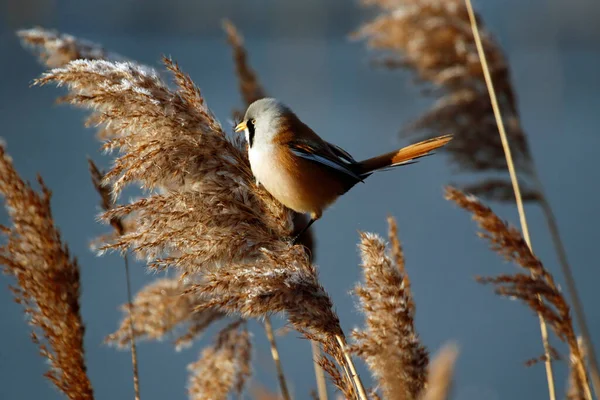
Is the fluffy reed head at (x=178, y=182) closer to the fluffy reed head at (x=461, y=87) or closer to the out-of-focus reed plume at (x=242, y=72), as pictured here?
the out-of-focus reed plume at (x=242, y=72)

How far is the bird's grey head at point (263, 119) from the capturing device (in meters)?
1.82

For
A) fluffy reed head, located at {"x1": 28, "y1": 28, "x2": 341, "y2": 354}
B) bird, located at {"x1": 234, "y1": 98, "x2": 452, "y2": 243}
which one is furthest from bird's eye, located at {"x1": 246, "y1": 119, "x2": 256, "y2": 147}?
fluffy reed head, located at {"x1": 28, "y1": 28, "x2": 341, "y2": 354}

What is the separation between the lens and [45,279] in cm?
149

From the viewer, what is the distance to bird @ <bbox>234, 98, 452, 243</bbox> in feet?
5.66

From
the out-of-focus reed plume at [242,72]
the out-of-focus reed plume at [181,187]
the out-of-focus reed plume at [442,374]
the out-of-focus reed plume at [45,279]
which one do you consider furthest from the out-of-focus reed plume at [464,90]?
the out-of-focus reed plume at [442,374]

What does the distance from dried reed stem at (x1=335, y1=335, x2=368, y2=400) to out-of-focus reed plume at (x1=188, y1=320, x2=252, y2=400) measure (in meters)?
0.61

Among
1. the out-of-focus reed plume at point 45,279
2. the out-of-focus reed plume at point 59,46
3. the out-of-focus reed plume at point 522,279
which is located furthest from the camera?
the out-of-focus reed plume at point 59,46

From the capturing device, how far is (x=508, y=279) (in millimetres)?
1347

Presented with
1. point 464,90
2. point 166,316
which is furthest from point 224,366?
Answer: point 464,90

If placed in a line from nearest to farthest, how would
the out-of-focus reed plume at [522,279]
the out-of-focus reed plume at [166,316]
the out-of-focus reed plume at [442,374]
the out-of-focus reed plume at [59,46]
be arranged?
1. the out-of-focus reed plume at [442,374]
2. the out-of-focus reed plume at [522,279]
3. the out-of-focus reed plume at [59,46]
4. the out-of-focus reed plume at [166,316]

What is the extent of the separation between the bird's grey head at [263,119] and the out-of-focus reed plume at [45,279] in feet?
1.86

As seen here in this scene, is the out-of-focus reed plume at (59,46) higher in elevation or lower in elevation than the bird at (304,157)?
higher

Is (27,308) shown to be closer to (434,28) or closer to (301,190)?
(301,190)

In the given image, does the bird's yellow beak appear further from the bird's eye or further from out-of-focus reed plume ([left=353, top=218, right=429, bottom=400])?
out-of-focus reed plume ([left=353, top=218, right=429, bottom=400])
